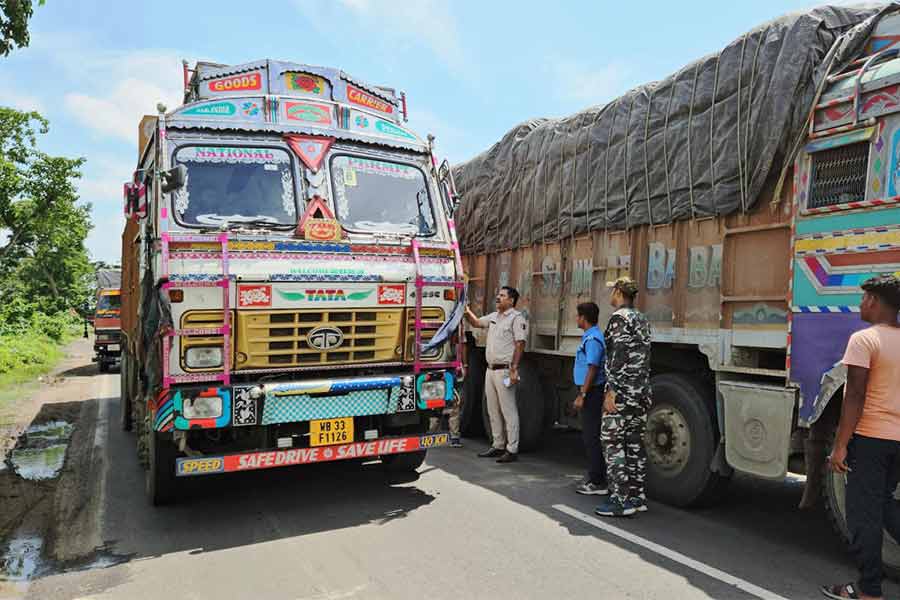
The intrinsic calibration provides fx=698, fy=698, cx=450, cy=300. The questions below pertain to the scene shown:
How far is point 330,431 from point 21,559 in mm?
2174

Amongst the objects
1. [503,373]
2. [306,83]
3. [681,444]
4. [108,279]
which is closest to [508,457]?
[503,373]

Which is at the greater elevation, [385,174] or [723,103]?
[723,103]

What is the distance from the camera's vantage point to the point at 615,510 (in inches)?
210

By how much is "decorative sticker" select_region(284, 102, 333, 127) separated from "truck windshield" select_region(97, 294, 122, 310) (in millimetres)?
15058

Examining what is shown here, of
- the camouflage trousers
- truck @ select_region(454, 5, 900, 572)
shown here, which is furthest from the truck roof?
the camouflage trousers

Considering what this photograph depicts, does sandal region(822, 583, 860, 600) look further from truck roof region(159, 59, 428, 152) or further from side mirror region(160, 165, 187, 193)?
side mirror region(160, 165, 187, 193)

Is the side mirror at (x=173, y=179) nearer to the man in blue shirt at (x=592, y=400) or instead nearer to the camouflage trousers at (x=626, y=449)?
the man in blue shirt at (x=592, y=400)

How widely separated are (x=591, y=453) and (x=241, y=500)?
2969 millimetres

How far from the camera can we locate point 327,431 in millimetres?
5219

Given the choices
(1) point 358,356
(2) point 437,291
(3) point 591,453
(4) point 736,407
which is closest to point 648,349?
(4) point 736,407

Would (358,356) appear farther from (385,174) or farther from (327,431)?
(385,174)

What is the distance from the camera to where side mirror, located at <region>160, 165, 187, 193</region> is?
5.07 m

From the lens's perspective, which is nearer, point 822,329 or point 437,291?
point 822,329

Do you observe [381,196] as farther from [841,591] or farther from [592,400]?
[841,591]
